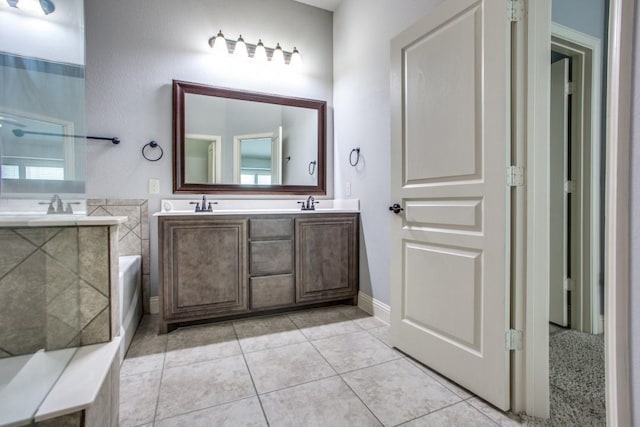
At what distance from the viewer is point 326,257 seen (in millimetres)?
2545

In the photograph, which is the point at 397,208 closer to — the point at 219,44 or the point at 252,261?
the point at 252,261

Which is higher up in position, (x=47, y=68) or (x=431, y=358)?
(x=47, y=68)

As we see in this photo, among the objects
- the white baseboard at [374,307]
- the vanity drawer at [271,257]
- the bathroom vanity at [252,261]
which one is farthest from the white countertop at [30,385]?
the white baseboard at [374,307]

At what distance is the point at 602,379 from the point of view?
4.89 ft

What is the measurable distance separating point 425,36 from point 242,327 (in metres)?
2.22

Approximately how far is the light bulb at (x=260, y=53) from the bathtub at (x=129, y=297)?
2000mm

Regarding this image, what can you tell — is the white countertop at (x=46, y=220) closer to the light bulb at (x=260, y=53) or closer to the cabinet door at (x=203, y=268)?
the cabinet door at (x=203, y=268)

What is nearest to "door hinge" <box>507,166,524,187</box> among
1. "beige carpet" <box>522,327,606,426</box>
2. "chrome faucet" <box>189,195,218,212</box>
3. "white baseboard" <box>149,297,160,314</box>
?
"beige carpet" <box>522,327,606,426</box>

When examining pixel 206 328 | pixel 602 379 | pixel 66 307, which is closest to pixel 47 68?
pixel 66 307

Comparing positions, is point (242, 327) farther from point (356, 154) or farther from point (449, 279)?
point (356, 154)

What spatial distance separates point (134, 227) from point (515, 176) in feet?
8.49

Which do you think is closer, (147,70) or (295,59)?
(147,70)

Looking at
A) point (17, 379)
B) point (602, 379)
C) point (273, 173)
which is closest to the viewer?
point (17, 379)

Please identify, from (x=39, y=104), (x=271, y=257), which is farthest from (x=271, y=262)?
(x=39, y=104)
